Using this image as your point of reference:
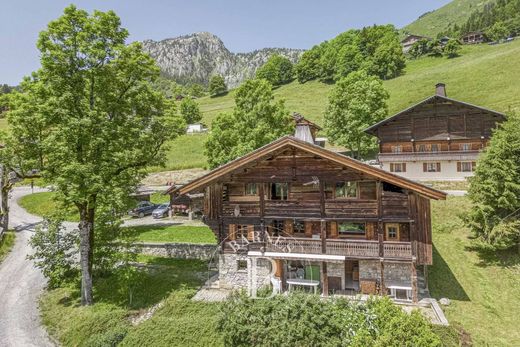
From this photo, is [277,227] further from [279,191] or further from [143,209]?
[143,209]

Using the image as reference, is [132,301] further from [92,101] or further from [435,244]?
[435,244]

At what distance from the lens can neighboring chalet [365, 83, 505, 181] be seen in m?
38.9

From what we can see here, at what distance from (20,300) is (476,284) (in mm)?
30443

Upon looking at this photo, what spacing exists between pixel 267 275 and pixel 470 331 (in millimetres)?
11181

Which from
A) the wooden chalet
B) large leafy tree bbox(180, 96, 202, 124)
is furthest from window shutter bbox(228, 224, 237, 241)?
the wooden chalet

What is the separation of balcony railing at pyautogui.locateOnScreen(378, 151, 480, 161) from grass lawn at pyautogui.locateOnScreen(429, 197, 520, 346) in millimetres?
13895

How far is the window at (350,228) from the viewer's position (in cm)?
2064

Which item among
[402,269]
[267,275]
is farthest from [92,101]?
[402,269]

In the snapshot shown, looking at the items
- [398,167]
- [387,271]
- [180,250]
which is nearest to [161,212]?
[180,250]

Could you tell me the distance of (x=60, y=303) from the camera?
21953 millimetres

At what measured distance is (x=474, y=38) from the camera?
12800 cm

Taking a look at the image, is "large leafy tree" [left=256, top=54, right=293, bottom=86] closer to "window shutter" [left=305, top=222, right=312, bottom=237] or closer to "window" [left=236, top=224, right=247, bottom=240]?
"window" [left=236, top=224, right=247, bottom=240]

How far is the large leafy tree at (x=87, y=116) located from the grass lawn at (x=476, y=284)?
20473mm

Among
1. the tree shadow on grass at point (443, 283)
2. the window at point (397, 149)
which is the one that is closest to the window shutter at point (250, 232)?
the tree shadow on grass at point (443, 283)
